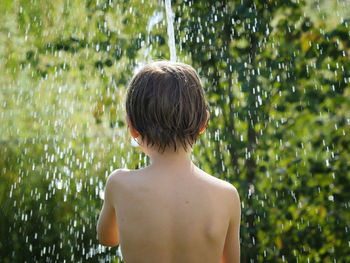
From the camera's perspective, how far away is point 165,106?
3.52 ft

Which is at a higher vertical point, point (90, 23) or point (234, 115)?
point (90, 23)

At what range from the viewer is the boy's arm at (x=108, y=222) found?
3.64ft

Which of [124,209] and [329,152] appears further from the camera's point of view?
[329,152]

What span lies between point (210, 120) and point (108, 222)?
4.57 feet

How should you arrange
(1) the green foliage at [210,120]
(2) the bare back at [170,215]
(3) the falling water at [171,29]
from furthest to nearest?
(3) the falling water at [171,29]
(1) the green foliage at [210,120]
(2) the bare back at [170,215]

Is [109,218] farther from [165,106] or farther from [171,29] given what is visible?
[171,29]

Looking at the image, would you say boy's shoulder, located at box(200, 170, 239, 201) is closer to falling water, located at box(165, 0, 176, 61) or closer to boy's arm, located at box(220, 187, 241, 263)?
boy's arm, located at box(220, 187, 241, 263)

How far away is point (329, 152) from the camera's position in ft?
7.29

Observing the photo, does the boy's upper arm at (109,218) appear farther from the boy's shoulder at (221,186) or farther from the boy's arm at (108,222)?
the boy's shoulder at (221,186)

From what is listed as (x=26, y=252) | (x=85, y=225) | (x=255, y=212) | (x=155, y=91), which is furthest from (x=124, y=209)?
(x=26, y=252)

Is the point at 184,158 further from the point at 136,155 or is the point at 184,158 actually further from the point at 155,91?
the point at 136,155

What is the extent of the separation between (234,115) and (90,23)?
1.08 meters

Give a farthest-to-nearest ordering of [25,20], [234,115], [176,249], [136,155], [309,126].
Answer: [25,20]
[136,155]
[234,115]
[309,126]
[176,249]

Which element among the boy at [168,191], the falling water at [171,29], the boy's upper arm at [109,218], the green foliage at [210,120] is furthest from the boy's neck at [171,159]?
the falling water at [171,29]
